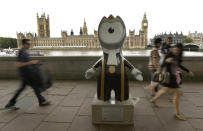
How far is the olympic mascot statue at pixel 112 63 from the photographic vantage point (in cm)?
276

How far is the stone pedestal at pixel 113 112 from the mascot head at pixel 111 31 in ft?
3.61

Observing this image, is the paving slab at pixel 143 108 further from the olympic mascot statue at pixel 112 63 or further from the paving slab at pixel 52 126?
the paving slab at pixel 52 126

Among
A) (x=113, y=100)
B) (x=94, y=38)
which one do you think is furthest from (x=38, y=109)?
(x=94, y=38)

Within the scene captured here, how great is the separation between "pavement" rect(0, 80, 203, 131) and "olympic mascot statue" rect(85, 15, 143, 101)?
65 centimetres

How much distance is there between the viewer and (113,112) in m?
2.79

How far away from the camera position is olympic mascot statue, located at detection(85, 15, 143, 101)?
2764mm

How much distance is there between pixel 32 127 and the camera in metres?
2.81

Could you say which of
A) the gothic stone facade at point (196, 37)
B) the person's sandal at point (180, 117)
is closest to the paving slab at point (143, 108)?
the person's sandal at point (180, 117)

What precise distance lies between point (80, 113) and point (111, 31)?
1.90 m

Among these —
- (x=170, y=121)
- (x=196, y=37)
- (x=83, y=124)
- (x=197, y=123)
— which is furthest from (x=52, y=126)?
(x=196, y=37)

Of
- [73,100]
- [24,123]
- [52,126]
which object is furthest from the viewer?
[73,100]

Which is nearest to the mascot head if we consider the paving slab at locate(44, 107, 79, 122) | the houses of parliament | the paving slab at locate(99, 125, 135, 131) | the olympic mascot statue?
the olympic mascot statue

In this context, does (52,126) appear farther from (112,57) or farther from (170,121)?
(170,121)

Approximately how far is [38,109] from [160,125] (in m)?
2.71
